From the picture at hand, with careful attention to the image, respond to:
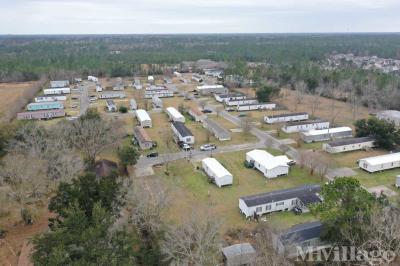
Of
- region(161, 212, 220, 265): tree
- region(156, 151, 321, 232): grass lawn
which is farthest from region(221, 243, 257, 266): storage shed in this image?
region(156, 151, 321, 232): grass lawn

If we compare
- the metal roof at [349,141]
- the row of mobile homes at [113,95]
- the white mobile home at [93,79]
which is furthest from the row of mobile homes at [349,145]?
the white mobile home at [93,79]

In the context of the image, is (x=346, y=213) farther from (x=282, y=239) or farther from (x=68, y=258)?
(x=68, y=258)

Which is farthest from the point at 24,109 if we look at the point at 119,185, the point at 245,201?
the point at 245,201

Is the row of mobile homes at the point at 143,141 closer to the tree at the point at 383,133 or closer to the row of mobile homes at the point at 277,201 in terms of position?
the row of mobile homes at the point at 277,201

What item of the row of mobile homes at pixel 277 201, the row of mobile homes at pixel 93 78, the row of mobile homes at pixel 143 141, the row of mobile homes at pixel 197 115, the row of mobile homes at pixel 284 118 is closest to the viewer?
the row of mobile homes at pixel 277 201

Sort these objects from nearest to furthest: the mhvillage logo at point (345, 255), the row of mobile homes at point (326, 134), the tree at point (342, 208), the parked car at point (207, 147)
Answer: the mhvillage logo at point (345, 255), the tree at point (342, 208), the parked car at point (207, 147), the row of mobile homes at point (326, 134)

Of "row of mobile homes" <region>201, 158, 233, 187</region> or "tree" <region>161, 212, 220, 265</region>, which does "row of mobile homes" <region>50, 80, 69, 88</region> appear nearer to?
"row of mobile homes" <region>201, 158, 233, 187</region>
